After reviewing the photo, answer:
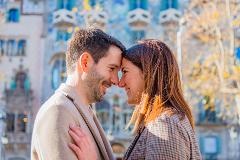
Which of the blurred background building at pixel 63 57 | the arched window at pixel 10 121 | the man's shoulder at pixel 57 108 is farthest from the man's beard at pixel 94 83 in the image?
the arched window at pixel 10 121

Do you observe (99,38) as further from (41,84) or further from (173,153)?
(41,84)

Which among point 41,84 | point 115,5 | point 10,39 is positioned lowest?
point 41,84

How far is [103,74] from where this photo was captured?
3479 mm

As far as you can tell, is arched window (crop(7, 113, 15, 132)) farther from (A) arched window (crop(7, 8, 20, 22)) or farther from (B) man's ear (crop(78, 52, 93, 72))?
(B) man's ear (crop(78, 52, 93, 72))

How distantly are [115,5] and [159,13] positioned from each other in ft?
9.87

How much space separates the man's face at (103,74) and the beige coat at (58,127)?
0.15 m

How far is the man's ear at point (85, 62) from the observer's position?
3424 mm

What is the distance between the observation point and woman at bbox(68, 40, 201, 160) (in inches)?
123

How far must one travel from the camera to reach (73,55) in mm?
3484

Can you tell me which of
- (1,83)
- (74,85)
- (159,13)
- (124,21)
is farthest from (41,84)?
(74,85)

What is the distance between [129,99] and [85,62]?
47 centimetres

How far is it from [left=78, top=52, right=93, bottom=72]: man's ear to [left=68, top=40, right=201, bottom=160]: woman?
0.30m

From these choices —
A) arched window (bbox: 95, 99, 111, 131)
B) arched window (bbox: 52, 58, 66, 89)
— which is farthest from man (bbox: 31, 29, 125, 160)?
arched window (bbox: 52, 58, 66, 89)

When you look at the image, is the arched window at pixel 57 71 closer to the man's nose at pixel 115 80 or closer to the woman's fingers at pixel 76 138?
the man's nose at pixel 115 80
